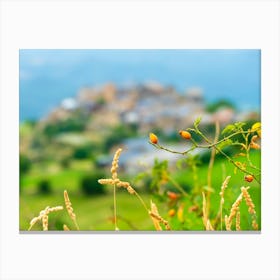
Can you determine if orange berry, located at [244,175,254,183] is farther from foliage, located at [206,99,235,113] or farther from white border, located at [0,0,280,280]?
foliage, located at [206,99,235,113]

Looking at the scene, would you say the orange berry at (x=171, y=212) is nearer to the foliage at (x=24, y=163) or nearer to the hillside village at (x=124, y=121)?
the hillside village at (x=124, y=121)

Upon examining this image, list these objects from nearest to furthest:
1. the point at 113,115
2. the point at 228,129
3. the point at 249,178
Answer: the point at 249,178 → the point at 228,129 → the point at 113,115

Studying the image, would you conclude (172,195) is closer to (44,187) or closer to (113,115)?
(113,115)

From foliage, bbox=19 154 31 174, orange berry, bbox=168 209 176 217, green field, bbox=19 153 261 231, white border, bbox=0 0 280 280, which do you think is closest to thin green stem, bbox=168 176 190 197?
green field, bbox=19 153 261 231

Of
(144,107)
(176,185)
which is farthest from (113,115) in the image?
(176,185)
